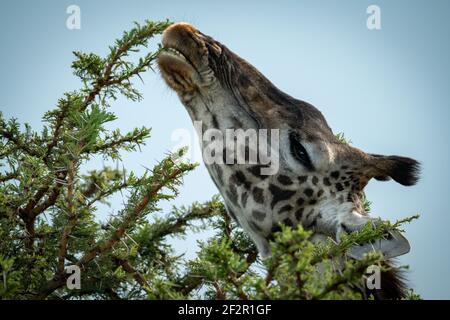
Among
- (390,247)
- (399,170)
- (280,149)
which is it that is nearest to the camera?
(390,247)

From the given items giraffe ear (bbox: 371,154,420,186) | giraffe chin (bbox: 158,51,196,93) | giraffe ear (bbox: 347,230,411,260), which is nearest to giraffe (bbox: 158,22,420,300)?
giraffe chin (bbox: 158,51,196,93)

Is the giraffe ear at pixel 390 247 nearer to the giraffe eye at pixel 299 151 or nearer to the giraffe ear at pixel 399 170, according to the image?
the giraffe eye at pixel 299 151

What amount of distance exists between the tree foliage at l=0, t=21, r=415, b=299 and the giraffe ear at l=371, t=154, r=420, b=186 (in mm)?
994

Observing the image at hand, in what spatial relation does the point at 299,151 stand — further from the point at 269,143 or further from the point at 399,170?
the point at 399,170

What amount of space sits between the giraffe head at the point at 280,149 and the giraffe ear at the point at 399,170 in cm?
17

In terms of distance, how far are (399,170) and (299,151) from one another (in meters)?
1.00

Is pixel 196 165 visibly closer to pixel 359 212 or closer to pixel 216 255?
pixel 359 212

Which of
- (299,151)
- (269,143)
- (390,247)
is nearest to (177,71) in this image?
(269,143)

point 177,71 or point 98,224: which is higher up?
point 177,71

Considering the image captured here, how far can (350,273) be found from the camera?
7.16ft

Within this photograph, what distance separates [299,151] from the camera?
12.9ft

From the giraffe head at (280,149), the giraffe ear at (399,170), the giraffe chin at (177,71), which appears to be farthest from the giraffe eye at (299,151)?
the giraffe chin at (177,71)

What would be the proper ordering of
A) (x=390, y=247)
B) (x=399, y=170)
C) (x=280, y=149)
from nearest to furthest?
(x=390, y=247) < (x=280, y=149) < (x=399, y=170)
